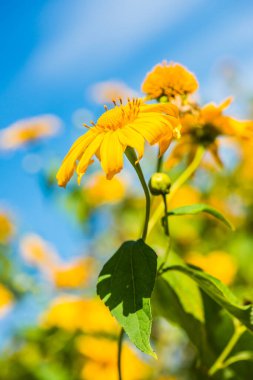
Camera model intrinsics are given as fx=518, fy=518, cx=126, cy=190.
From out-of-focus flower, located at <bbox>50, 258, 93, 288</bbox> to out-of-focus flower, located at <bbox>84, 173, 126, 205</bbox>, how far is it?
1.28ft

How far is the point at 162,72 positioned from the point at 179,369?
4.35 feet

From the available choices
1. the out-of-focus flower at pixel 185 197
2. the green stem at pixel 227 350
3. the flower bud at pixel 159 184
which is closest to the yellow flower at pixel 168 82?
the flower bud at pixel 159 184

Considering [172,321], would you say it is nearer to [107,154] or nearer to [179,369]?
[107,154]

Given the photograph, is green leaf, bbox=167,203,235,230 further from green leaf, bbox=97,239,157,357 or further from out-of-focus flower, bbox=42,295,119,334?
out-of-focus flower, bbox=42,295,119,334

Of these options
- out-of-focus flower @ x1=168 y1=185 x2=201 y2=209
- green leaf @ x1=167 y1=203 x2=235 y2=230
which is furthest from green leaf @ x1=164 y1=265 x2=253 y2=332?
out-of-focus flower @ x1=168 y1=185 x2=201 y2=209

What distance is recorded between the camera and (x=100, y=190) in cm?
260

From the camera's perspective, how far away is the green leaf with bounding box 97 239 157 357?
0.62 meters

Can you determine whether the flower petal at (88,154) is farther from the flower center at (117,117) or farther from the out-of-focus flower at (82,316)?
the out-of-focus flower at (82,316)

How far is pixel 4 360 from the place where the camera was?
1.93m

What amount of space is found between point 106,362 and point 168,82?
4.00ft

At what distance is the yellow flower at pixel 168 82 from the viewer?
0.88 meters

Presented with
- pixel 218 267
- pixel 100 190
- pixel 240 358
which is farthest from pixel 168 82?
pixel 100 190

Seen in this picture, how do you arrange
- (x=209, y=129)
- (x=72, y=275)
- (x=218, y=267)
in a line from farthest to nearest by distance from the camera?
(x=72, y=275) → (x=218, y=267) → (x=209, y=129)

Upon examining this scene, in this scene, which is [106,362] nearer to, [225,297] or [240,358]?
→ [240,358]
